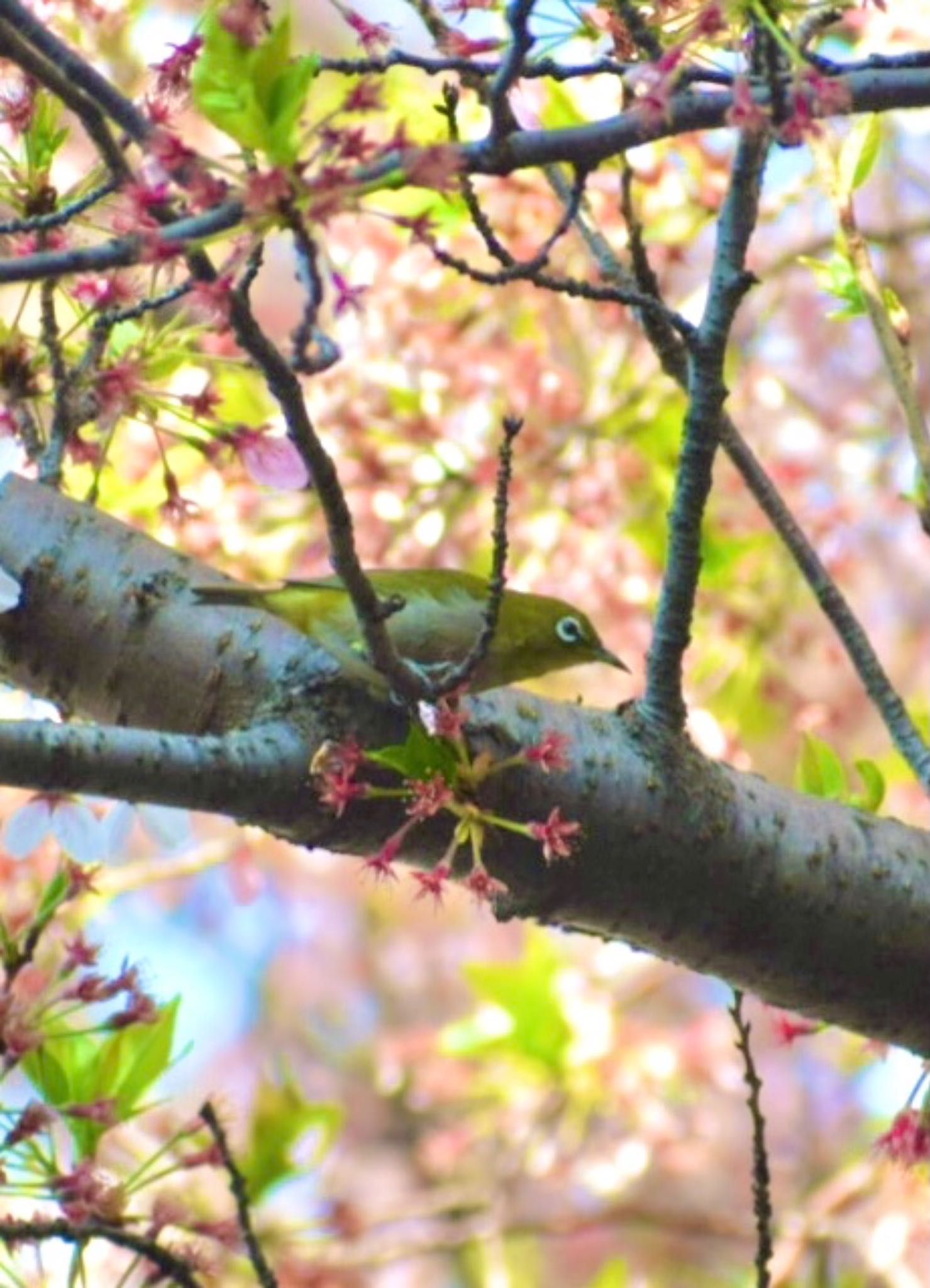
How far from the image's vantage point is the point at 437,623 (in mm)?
1862

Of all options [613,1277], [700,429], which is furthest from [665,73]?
[613,1277]

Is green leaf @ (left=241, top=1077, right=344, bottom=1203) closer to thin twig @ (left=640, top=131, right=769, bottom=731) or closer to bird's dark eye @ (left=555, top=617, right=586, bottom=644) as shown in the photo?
bird's dark eye @ (left=555, top=617, right=586, bottom=644)

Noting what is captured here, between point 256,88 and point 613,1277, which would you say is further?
point 613,1277

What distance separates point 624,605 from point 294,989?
12.4 feet

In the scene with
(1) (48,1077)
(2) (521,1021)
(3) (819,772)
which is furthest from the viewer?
(2) (521,1021)

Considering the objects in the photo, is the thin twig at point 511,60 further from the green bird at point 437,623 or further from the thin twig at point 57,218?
the green bird at point 437,623

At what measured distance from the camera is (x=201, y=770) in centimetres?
145

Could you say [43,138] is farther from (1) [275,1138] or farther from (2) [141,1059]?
(1) [275,1138]

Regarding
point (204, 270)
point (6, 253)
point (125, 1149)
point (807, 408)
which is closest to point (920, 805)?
point (807, 408)

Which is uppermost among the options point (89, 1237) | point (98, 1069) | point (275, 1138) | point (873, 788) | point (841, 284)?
point (841, 284)

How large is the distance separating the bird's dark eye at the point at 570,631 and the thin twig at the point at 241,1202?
0.63 m

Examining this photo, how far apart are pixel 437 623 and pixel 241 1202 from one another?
0.55 metres

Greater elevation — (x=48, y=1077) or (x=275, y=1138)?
(x=275, y=1138)

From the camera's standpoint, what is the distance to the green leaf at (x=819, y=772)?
6.68ft
